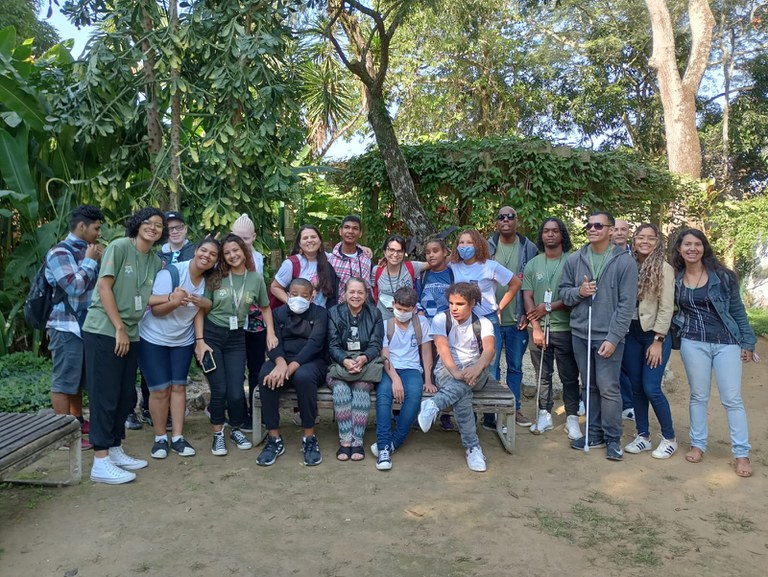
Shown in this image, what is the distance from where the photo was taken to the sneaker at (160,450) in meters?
4.33

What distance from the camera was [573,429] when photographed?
493cm

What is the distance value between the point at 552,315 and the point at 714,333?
1156 millimetres

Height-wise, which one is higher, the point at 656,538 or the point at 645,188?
the point at 645,188

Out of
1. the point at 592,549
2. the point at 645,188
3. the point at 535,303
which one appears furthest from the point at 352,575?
the point at 645,188

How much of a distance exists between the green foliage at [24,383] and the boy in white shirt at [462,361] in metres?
3.33

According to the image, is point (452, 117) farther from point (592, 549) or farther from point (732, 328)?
point (592, 549)

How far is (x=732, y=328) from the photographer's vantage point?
4.24 m

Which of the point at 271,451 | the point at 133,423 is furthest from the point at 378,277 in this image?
the point at 133,423

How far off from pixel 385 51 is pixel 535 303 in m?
4.22

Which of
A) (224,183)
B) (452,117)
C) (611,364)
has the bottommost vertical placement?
(611,364)

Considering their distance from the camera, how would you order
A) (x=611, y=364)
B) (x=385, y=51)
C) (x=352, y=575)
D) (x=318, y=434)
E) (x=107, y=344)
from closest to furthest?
1. (x=352, y=575)
2. (x=107, y=344)
3. (x=611, y=364)
4. (x=318, y=434)
5. (x=385, y=51)

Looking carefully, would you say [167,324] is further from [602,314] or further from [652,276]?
[652,276]

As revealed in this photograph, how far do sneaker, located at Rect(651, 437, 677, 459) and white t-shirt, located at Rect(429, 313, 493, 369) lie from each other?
148 centimetres

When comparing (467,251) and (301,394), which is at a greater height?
(467,251)
